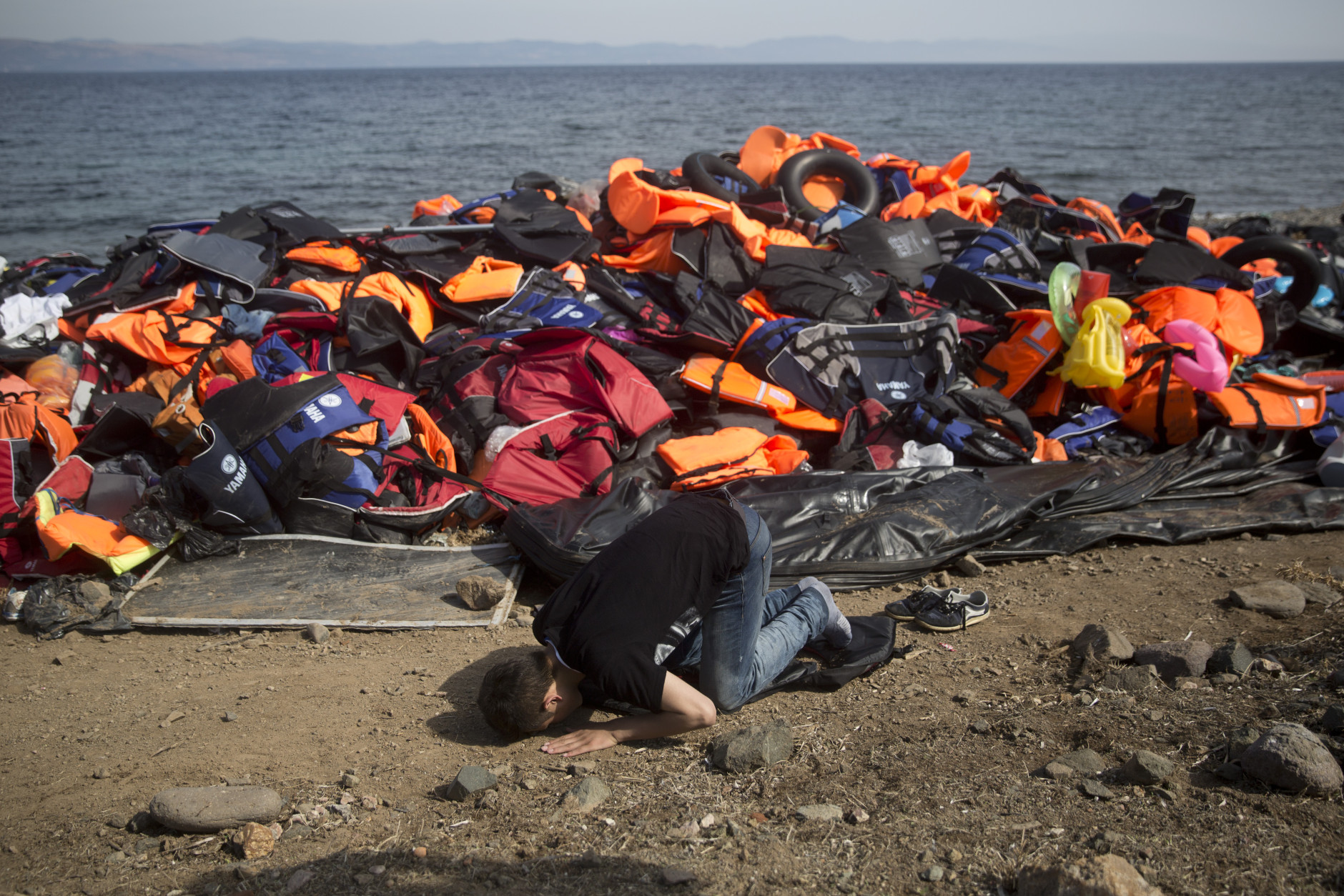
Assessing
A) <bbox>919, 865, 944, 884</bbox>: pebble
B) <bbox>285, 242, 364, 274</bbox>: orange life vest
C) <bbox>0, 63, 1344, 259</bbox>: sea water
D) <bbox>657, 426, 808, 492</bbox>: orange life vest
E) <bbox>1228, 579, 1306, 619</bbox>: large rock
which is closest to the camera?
<bbox>919, 865, 944, 884</bbox>: pebble

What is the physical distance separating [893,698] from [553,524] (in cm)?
173

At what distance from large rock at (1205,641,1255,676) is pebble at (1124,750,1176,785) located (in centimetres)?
81

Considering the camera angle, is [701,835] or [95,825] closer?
[701,835]

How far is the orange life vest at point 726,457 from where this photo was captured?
4180mm

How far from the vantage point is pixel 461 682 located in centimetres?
316

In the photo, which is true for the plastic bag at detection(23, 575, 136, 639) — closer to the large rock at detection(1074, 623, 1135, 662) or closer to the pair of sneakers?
the pair of sneakers

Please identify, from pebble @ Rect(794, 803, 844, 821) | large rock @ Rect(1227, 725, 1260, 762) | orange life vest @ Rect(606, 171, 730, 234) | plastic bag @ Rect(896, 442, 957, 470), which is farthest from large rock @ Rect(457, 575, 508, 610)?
orange life vest @ Rect(606, 171, 730, 234)

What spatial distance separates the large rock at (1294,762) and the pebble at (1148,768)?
200 mm

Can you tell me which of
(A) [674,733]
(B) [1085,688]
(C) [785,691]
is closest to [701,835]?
(A) [674,733]

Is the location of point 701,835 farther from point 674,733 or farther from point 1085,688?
point 1085,688

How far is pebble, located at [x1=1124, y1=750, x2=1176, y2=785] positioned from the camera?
7.26 feet

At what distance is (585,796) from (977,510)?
8.18ft

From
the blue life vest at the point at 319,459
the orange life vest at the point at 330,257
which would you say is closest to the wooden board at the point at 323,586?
the blue life vest at the point at 319,459

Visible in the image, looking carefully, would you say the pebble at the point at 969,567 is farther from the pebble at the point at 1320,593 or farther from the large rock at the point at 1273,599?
the pebble at the point at 1320,593
